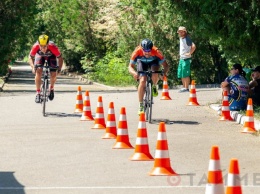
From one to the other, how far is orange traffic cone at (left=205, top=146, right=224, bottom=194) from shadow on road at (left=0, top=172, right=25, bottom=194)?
102 inches

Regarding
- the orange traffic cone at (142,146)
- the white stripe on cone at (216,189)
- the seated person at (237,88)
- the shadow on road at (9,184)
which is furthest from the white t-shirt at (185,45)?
the white stripe on cone at (216,189)

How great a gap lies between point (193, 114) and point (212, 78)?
43.0ft

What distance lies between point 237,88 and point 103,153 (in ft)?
19.6

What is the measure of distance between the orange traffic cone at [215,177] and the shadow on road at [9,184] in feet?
8.50

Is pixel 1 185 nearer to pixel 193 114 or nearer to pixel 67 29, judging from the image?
pixel 193 114

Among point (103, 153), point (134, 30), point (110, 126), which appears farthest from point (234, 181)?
point (134, 30)

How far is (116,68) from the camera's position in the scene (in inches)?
1692

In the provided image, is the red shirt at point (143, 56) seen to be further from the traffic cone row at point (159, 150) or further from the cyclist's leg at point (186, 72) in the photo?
the cyclist's leg at point (186, 72)

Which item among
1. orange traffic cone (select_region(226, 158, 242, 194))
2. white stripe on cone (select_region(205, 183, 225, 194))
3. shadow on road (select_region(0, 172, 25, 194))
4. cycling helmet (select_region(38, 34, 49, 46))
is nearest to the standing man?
cycling helmet (select_region(38, 34, 49, 46))

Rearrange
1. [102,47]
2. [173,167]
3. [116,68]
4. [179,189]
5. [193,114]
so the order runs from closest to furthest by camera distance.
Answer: [179,189] → [173,167] → [193,114] → [116,68] → [102,47]

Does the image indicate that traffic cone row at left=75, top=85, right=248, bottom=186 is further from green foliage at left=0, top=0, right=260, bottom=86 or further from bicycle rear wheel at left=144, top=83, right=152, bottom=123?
green foliage at left=0, top=0, right=260, bottom=86

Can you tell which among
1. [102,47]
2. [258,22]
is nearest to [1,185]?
[258,22]

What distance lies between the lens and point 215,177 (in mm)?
8422

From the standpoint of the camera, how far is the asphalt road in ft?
34.7
